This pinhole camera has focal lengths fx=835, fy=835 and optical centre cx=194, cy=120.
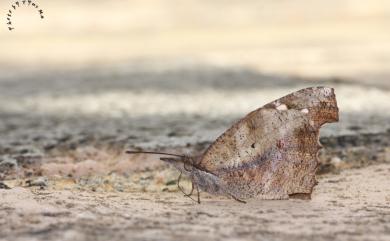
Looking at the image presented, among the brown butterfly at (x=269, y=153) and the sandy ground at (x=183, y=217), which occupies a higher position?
the brown butterfly at (x=269, y=153)

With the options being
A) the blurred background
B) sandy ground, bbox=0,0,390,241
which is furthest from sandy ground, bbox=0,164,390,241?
the blurred background

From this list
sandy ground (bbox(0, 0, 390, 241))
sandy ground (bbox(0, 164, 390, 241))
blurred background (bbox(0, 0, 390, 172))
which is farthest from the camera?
blurred background (bbox(0, 0, 390, 172))

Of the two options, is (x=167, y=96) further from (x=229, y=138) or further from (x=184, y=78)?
(x=229, y=138)

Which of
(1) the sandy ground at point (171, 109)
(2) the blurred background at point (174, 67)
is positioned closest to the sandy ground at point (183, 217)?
(1) the sandy ground at point (171, 109)

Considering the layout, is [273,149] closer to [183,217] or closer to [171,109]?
[183,217]

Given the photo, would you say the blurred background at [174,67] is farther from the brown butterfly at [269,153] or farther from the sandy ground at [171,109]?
the brown butterfly at [269,153]

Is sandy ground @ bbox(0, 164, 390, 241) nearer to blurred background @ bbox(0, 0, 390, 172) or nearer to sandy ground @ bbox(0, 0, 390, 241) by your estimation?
sandy ground @ bbox(0, 0, 390, 241)
